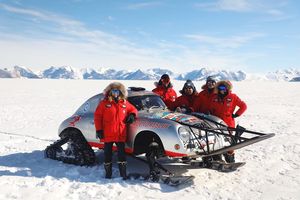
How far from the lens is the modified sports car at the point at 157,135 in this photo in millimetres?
6836

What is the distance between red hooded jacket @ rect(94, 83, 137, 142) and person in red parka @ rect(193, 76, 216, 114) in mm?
2484

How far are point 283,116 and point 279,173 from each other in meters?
10.3

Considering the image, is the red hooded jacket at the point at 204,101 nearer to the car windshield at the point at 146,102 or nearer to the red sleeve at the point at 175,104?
the red sleeve at the point at 175,104

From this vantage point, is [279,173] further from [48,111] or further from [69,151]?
[48,111]

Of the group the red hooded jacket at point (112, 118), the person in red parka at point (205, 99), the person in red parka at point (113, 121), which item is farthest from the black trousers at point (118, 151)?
the person in red parka at point (205, 99)

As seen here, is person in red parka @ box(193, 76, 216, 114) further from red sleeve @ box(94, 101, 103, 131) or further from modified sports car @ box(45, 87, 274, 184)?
red sleeve @ box(94, 101, 103, 131)

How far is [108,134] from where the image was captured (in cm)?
719

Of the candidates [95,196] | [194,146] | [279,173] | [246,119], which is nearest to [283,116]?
[246,119]

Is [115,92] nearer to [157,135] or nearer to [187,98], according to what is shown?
[157,135]

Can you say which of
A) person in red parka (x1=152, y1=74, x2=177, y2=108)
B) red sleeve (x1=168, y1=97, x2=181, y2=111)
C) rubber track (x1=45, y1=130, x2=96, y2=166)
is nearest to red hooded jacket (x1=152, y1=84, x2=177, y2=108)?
person in red parka (x1=152, y1=74, x2=177, y2=108)

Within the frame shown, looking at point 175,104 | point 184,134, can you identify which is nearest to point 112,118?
point 184,134

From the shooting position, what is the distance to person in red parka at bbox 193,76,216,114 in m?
8.95

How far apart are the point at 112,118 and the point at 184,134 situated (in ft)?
4.72

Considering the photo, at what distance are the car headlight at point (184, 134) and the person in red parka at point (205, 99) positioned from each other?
203 cm
